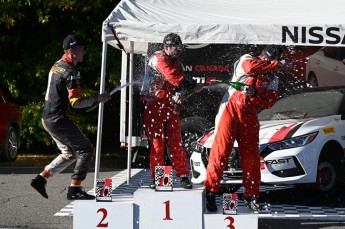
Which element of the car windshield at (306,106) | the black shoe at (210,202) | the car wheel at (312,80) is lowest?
the black shoe at (210,202)

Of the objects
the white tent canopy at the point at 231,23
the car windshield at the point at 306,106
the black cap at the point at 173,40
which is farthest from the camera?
the car windshield at the point at 306,106

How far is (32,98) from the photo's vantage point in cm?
1830

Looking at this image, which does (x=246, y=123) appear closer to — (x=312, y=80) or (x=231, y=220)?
(x=231, y=220)

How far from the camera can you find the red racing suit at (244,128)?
9180mm

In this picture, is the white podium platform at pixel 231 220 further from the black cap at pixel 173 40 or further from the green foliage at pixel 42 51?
the green foliage at pixel 42 51

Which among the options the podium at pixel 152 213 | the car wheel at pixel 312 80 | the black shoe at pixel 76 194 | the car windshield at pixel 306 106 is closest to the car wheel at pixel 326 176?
the car windshield at pixel 306 106

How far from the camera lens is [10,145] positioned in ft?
52.5

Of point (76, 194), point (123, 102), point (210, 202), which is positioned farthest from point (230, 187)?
point (123, 102)

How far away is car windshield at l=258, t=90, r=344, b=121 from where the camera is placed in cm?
1138

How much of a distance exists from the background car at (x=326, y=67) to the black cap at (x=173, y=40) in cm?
485

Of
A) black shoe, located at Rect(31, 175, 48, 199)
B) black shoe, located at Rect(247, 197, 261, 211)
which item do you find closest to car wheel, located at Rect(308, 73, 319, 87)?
black shoe, located at Rect(247, 197, 261, 211)

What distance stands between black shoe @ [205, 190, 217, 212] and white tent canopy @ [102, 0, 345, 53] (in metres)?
1.92

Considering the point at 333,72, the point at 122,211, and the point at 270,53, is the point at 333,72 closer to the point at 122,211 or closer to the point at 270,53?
the point at 270,53

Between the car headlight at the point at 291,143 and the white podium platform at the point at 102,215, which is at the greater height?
the car headlight at the point at 291,143
